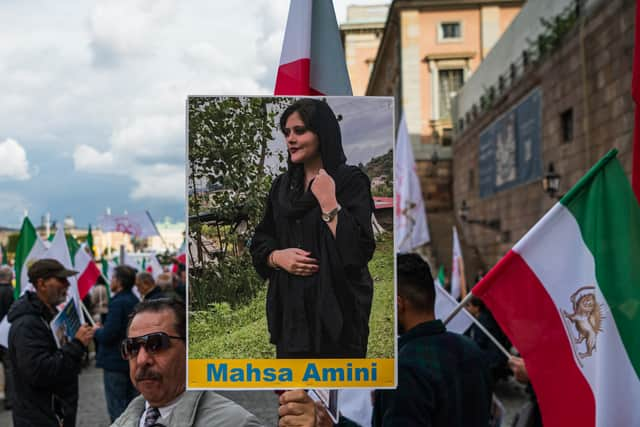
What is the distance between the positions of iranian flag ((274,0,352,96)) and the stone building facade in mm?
8702

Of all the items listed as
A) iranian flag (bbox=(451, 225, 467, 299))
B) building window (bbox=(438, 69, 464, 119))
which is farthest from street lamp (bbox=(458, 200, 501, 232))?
iranian flag (bbox=(451, 225, 467, 299))

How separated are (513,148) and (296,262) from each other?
17439 mm

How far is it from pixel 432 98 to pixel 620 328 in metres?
30.2

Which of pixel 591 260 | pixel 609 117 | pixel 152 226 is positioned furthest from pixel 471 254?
pixel 591 260

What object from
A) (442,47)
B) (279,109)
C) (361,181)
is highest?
(442,47)

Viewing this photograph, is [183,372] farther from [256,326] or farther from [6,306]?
[6,306]

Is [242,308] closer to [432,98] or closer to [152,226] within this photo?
[152,226]

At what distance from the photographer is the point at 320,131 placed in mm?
2242

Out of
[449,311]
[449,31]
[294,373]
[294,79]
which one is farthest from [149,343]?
[449,31]

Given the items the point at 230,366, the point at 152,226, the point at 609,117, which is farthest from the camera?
the point at 152,226

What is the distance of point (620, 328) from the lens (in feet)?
9.62

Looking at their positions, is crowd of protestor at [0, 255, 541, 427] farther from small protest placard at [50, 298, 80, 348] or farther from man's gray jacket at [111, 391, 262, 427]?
small protest placard at [50, 298, 80, 348]

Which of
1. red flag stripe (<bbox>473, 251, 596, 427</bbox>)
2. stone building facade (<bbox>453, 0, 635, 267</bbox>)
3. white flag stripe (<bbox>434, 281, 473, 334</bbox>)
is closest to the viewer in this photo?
red flag stripe (<bbox>473, 251, 596, 427</bbox>)

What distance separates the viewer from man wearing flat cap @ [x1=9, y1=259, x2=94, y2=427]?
4.21 m
